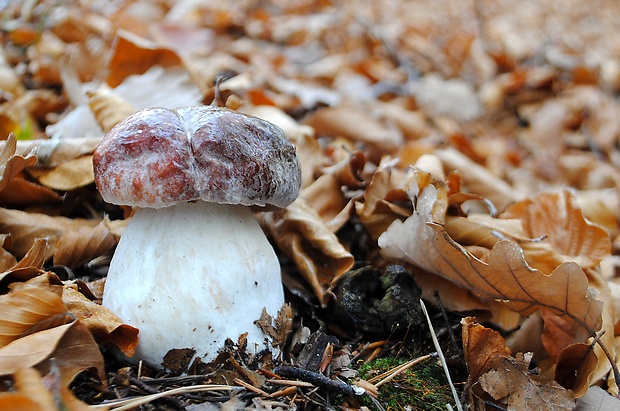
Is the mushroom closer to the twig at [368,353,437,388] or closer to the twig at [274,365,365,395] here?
the twig at [274,365,365,395]

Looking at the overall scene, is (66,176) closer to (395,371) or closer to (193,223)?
(193,223)

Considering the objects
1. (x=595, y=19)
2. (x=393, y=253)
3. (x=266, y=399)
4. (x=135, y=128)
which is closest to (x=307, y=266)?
(x=393, y=253)

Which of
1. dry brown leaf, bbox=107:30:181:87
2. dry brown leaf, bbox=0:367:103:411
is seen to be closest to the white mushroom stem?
dry brown leaf, bbox=0:367:103:411

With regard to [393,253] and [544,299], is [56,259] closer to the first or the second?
[393,253]

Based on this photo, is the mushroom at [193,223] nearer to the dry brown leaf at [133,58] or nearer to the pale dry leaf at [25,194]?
the pale dry leaf at [25,194]

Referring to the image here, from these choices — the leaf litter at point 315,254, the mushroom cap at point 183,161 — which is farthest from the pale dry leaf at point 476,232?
the mushroom cap at point 183,161

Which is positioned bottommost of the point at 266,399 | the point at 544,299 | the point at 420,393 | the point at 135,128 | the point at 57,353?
the point at 420,393
